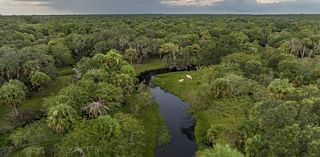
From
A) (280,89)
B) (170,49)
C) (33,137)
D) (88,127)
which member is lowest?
(33,137)

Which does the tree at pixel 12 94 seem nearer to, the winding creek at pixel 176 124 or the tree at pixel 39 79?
the tree at pixel 39 79

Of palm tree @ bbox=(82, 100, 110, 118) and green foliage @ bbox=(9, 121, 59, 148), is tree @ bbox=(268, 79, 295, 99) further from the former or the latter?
green foliage @ bbox=(9, 121, 59, 148)

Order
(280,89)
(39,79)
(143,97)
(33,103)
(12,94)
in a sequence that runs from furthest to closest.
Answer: (39,79), (33,103), (143,97), (12,94), (280,89)

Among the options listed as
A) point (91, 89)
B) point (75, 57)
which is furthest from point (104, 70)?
point (75, 57)

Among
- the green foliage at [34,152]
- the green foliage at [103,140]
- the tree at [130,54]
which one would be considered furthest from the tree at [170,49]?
the green foliage at [34,152]

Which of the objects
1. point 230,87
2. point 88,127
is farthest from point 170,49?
point 88,127

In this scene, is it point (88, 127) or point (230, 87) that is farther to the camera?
point (230, 87)

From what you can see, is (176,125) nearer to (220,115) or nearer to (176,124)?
(176,124)
